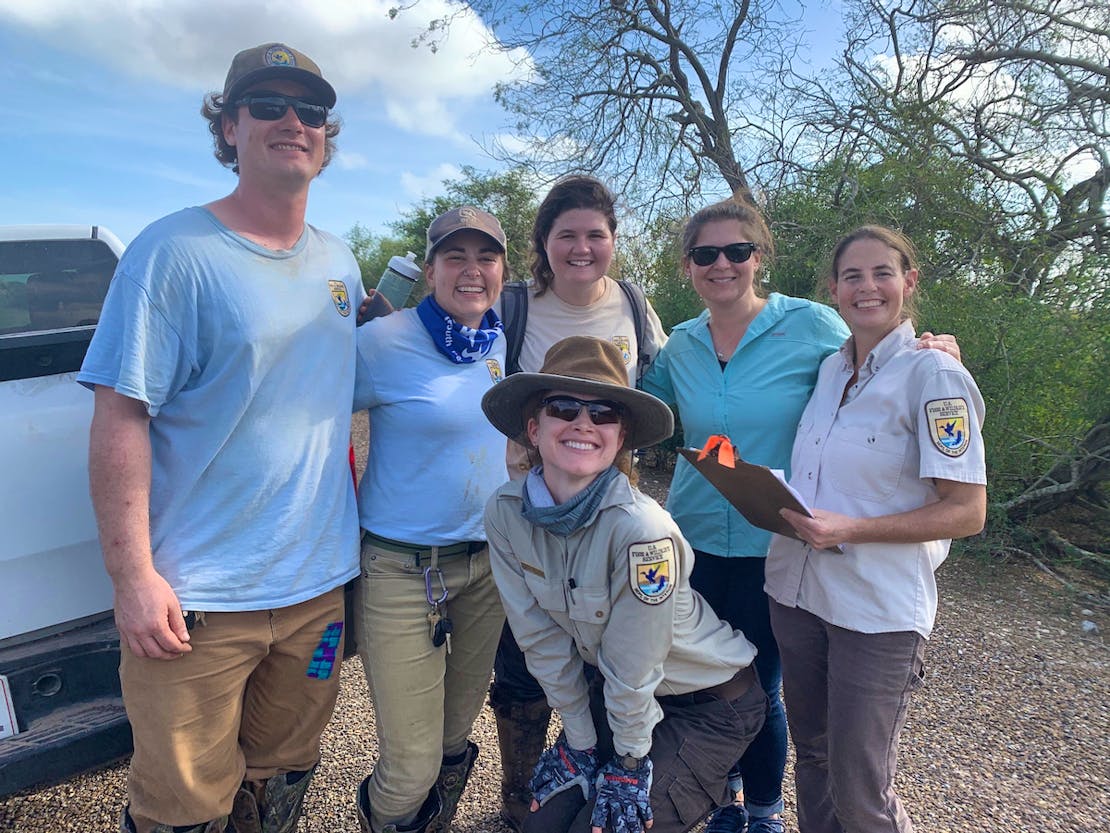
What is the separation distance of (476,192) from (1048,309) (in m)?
12.3

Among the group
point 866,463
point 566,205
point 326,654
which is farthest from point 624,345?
point 326,654

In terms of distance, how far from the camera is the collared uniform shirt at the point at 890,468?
1972mm

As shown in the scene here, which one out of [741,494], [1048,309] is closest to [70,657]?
[741,494]

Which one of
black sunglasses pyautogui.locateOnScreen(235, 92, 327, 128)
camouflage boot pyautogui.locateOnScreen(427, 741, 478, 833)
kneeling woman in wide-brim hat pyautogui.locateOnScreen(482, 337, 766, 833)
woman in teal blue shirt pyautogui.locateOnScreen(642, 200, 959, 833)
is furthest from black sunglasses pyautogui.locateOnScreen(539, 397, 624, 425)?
camouflage boot pyautogui.locateOnScreen(427, 741, 478, 833)

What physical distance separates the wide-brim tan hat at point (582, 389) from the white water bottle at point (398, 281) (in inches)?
31.5

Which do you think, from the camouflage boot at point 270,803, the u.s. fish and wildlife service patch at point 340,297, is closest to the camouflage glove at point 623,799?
the camouflage boot at point 270,803

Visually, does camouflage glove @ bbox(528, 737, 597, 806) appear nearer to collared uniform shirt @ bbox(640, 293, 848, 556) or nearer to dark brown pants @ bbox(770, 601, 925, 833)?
dark brown pants @ bbox(770, 601, 925, 833)

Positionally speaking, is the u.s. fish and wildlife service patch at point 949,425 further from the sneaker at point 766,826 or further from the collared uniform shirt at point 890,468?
the sneaker at point 766,826

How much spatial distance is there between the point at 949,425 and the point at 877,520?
0.34m

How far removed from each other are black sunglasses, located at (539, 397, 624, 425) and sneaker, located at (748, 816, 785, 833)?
177 centimetres

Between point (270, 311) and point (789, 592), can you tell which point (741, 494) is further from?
point (270, 311)

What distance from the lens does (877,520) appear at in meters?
2.03

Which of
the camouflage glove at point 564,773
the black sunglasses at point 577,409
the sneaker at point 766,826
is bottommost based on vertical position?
the sneaker at point 766,826

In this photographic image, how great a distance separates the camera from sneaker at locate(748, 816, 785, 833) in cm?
266
